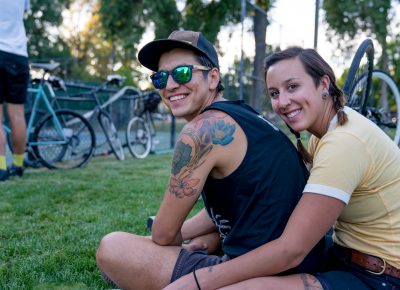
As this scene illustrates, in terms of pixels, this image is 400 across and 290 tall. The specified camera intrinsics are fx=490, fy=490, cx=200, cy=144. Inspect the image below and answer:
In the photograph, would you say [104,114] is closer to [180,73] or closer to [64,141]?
[64,141]

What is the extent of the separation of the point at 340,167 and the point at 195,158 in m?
0.48

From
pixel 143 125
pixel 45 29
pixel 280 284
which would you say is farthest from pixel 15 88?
pixel 45 29

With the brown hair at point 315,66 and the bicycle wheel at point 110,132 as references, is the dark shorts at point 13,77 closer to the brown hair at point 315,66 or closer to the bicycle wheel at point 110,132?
the bicycle wheel at point 110,132

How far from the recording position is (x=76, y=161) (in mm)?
6348

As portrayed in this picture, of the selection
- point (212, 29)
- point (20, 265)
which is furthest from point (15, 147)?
point (212, 29)

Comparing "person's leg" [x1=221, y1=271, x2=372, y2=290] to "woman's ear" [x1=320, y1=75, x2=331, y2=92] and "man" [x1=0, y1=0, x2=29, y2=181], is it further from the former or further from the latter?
"man" [x1=0, y1=0, x2=29, y2=181]

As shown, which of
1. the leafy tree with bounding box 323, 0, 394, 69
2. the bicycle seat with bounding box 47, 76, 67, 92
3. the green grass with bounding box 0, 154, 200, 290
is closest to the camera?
the green grass with bounding box 0, 154, 200, 290

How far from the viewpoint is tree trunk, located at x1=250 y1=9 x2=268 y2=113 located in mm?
12305

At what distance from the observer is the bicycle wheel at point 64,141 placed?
5836 millimetres

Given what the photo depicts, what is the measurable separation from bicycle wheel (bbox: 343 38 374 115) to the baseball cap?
99 centimetres

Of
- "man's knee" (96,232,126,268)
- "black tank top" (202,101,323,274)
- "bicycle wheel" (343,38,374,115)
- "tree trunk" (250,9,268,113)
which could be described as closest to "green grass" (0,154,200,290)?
"man's knee" (96,232,126,268)

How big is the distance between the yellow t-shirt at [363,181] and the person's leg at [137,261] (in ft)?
2.19

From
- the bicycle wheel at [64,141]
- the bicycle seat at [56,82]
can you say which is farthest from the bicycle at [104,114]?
the bicycle wheel at [64,141]

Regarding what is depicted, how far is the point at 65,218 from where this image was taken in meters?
3.39
